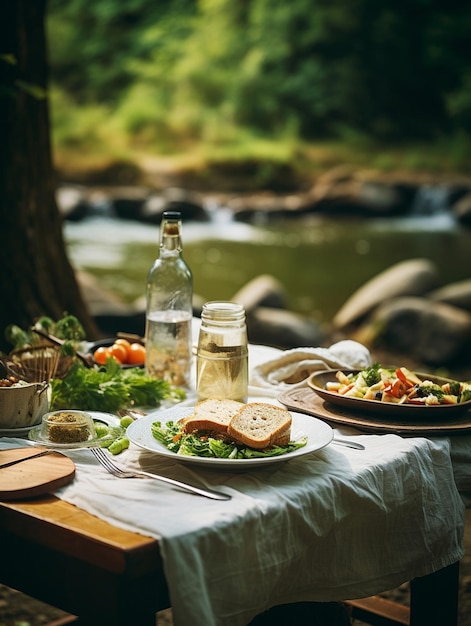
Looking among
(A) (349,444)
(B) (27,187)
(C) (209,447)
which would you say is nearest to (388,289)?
(B) (27,187)

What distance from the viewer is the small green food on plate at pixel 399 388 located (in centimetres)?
198

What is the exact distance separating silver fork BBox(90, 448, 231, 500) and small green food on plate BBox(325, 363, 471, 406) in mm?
572

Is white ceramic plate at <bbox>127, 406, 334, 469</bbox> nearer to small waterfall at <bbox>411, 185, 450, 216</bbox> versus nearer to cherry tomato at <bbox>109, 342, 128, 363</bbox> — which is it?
cherry tomato at <bbox>109, 342, 128, 363</bbox>

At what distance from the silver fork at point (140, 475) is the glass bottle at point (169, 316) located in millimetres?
550

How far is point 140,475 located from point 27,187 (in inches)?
92.7

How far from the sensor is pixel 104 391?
6.80 ft

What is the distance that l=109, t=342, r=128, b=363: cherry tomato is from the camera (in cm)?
244

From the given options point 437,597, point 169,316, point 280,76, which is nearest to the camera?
point 437,597

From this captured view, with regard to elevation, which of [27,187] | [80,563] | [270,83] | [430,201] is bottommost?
[80,563]

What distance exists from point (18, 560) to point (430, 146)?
2023 cm

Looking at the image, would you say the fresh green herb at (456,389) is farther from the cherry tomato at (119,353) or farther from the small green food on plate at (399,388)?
the cherry tomato at (119,353)

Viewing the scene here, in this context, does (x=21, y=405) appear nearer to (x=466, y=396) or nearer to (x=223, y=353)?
(x=223, y=353)

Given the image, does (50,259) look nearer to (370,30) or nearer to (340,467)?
(340,467)

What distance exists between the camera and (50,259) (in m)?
3.81
